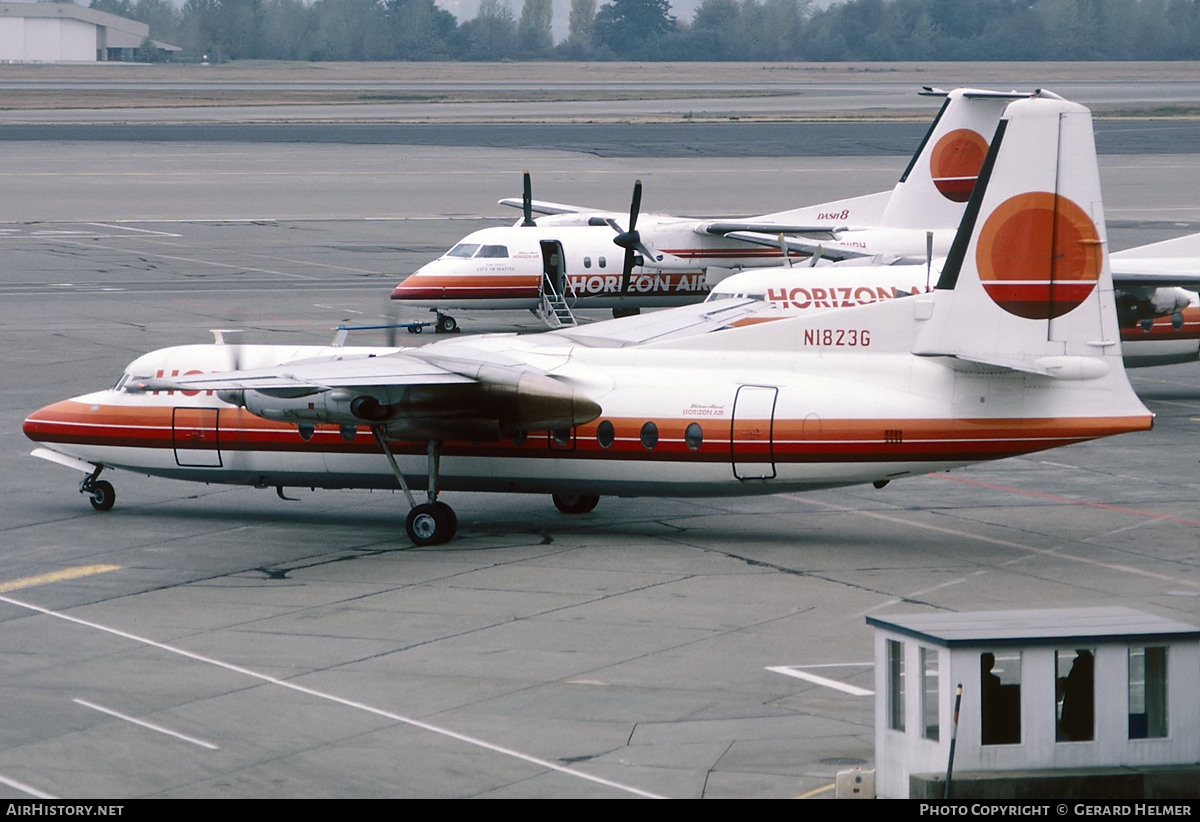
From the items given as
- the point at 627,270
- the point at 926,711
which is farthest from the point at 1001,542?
the point at 627,270

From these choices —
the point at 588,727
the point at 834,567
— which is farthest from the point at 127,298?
the point at 588,727

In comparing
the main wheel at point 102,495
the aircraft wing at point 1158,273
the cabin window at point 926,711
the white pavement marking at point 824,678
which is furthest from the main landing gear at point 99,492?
the aircraft wing at point 1158,273

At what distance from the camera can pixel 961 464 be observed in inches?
953

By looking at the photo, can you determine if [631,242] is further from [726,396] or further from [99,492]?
[726,396]

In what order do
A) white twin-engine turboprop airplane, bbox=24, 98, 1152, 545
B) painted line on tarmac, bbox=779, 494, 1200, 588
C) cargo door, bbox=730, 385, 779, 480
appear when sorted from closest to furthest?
painted line on tarmac, bbox=779, 494, 1200, 588, white twin-engine turboprop airplane, bbox=24, 98, 1152, 545, cargo door, bbox=730, 385, 779, 480

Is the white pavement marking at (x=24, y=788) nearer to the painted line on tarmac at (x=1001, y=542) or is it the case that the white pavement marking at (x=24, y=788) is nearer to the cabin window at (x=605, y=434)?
the cabin window at (x=605, y=434)

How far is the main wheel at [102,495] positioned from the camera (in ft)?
92.6

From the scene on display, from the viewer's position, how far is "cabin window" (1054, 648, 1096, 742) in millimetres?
14508

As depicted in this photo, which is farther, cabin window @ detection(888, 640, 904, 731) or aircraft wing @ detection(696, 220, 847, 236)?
aircraft wing @ detection(696, 220, 847, 236)

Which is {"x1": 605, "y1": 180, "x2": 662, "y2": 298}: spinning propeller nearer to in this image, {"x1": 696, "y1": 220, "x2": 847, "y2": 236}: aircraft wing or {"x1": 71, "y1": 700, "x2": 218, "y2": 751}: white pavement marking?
{"x1": 696, "y1": 220, "x2": 847, "y2": 236}: aircraft wing

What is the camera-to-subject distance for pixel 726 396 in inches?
984

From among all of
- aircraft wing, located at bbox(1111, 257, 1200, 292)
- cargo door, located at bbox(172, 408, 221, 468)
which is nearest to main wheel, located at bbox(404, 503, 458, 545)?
cargo door, located at bbox(172, 408, 221, 468)

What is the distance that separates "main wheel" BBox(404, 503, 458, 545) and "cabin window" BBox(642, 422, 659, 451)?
3.29m

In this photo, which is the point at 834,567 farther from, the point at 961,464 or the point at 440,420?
the point at 440,420
